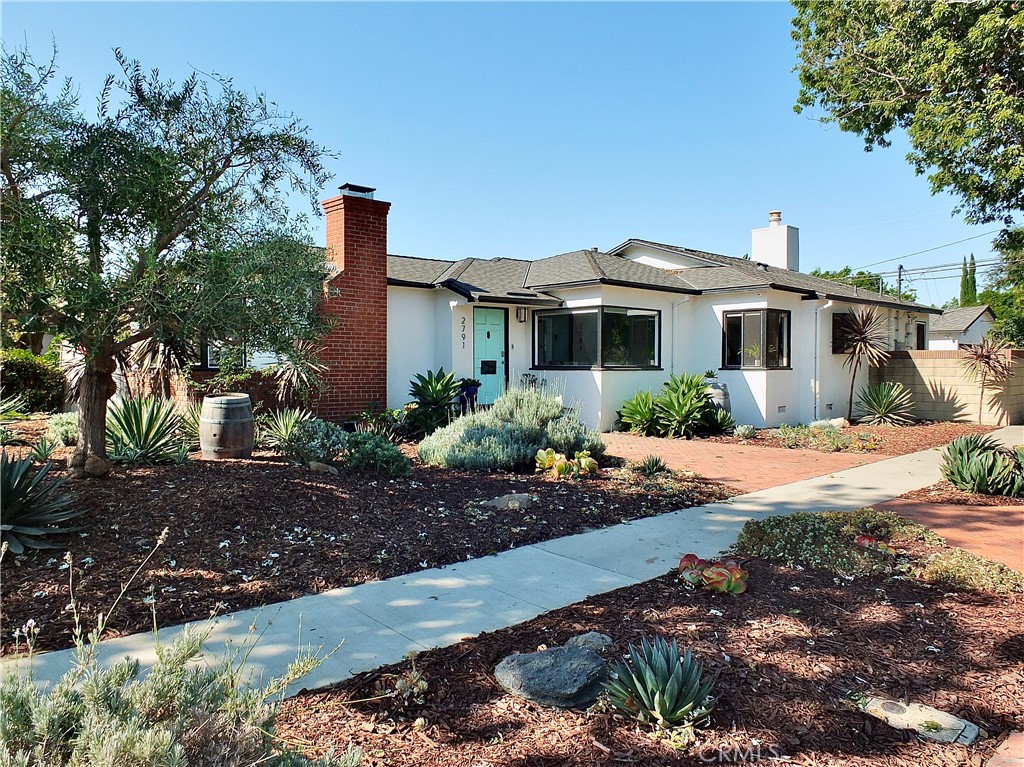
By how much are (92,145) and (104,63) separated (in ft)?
3.02

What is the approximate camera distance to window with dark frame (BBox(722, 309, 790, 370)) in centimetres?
1522

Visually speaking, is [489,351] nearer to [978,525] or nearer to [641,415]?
[641,415]

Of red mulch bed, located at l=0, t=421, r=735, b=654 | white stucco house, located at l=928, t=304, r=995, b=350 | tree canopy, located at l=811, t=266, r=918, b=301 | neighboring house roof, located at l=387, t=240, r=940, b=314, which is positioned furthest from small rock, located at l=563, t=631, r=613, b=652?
tree canopy, located at l=811, t=266, r=918, b=301

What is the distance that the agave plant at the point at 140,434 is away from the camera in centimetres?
721

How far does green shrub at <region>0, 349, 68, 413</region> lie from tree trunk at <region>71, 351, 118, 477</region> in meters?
7.72

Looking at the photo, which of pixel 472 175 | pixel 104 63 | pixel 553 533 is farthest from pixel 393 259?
pixel 553 533

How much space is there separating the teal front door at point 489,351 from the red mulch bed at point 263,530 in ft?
21.4

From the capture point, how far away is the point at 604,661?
3242 millimetres

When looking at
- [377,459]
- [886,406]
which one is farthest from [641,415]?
[377,459]

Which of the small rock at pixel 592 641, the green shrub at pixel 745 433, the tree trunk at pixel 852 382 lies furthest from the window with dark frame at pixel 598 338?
the small rock at pixel 592 641

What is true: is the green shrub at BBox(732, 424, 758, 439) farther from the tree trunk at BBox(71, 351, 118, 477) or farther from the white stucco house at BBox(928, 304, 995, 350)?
the white stucco house at BBox(928, 304, 995, 350)

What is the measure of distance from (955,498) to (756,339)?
7.90m

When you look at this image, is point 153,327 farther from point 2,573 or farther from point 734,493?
point 734,493

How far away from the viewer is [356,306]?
1209 cm
